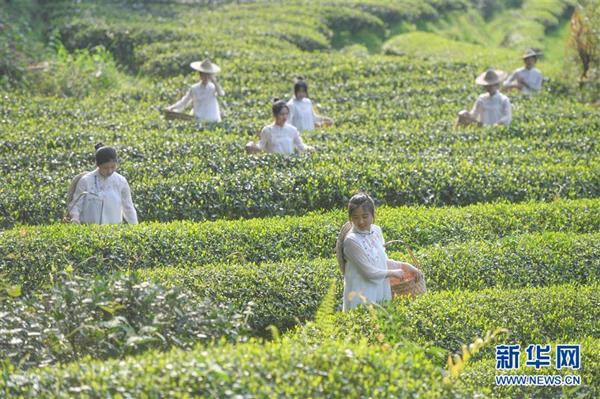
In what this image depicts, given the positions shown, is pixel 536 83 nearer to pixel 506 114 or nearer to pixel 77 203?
pixel 506 114

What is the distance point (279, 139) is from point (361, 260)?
680cm

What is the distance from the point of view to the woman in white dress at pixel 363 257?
32.3 ft

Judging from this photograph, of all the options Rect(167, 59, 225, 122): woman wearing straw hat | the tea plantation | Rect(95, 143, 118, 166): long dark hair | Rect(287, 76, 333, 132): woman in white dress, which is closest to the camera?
the tea plantation

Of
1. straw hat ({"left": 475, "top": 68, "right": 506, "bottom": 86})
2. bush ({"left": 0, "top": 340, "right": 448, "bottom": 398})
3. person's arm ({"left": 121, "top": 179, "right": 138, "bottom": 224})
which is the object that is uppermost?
straw hat ({"left": 475, "top": 68, "right": 506, "bottom": 86})

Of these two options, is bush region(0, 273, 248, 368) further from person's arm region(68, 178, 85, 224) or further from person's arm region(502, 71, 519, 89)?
person's arm region(502, 71, 519, 89)

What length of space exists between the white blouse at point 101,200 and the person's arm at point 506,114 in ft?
27.8

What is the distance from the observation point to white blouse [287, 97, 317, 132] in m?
18.6

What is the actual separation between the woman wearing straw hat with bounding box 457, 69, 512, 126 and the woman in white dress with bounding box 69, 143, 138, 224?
27.7 feet

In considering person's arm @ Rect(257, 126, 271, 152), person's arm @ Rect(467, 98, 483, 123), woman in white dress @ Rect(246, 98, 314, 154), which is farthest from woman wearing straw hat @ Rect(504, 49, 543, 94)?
person's arm @ Rect(257, 126, 271, 152)

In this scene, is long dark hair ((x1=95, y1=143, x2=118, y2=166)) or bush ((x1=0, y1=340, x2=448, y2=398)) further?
long dark hair ((x1=95, y1=143, x2=118, y2=166))

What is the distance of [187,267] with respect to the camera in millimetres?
12102

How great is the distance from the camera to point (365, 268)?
9914mm

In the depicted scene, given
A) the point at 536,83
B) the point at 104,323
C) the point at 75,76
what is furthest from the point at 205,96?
the point at 104,323

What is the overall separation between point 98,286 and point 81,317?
10.5 inches
